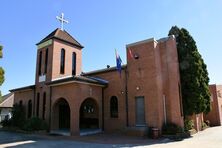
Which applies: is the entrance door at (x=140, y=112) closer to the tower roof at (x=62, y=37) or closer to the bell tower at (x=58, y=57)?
the bell tower at (x=58, y=57)

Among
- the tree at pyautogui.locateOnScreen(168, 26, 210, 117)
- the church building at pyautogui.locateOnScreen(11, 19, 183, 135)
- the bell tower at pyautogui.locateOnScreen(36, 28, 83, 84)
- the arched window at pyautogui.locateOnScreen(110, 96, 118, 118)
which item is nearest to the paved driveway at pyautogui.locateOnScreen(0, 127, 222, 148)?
the church building at pyautogui.locateOnScreen(11, 19, 183, 135)

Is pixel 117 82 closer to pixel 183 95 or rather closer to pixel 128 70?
pixel 128 70

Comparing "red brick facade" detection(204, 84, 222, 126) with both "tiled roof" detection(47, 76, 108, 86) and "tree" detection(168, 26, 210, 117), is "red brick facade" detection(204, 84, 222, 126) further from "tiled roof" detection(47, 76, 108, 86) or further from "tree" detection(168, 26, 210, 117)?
"tiled roof" detection(47, 76, 108, 86)

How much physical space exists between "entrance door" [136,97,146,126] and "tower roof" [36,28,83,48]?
10171 mm

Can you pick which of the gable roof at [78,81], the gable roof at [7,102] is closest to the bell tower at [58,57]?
the gable roof at [78,81]

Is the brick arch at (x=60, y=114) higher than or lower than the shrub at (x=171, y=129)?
higher

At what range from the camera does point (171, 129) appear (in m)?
16.2

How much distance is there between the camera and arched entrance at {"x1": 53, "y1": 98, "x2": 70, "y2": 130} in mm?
19392

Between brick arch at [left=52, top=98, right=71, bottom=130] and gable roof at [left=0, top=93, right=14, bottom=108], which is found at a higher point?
gable roof at [left=0, top=93, right=14, bottom=108]

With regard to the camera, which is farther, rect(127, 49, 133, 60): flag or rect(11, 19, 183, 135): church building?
rect(127, 49, 133, 60): flag

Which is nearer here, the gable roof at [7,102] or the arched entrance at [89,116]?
the arched entrance at [89,116]

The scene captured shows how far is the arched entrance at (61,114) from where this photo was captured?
763 inches

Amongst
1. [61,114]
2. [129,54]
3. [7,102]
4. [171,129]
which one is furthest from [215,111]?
[7,102]

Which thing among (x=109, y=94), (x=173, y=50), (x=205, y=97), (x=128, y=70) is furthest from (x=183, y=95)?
(x=109, y=94)
